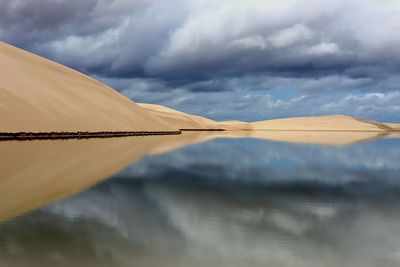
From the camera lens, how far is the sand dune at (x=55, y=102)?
5722 cm

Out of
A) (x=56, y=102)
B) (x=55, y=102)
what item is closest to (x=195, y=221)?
(x=55, y=102)

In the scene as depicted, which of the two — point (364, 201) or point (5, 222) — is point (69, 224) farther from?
point (364, 201)

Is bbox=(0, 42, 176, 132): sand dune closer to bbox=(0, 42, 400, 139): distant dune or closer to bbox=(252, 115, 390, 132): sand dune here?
bbox=(0, 42, 400, 139): distant dune

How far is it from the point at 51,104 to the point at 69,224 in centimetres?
6051

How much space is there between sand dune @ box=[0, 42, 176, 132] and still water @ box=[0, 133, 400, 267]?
37.9 metres

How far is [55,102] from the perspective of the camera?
226ft

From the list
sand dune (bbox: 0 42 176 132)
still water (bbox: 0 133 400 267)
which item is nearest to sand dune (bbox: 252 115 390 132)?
sand dune (bbox: 0 42 176 132)

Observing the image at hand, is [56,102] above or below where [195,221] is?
above

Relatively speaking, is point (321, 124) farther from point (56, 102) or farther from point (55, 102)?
point (55, 102)

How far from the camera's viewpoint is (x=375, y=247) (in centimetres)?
782

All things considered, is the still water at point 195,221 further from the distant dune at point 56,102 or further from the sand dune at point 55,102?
the sand dune at point 55,102

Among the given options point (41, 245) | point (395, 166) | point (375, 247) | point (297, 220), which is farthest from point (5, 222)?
point (395, 166)

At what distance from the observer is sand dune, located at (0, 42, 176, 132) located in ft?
188

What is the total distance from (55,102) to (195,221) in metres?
62.7
